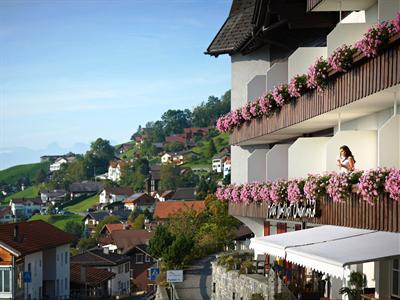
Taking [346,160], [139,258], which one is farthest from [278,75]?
[139,258]

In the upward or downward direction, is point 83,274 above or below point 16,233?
below

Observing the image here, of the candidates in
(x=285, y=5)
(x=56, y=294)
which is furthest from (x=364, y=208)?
(x=56, y=294)

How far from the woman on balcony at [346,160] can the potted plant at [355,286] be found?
2.43 meters

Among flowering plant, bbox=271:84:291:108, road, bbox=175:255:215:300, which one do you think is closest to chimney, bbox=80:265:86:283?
road, bbox=175:255:215:300

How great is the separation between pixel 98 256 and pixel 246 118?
6846 centimetres

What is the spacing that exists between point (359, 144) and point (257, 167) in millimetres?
12292

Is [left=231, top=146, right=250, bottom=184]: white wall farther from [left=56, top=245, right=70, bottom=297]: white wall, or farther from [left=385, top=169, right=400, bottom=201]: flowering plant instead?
[left=56, top=245, right=70, bottom=297]: white wall

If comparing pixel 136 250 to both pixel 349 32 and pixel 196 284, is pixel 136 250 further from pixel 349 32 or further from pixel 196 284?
pixel 349 32

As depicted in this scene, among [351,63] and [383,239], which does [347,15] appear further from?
[383,239]

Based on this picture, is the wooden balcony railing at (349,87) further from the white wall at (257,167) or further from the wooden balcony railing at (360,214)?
the white wall at (257,167)

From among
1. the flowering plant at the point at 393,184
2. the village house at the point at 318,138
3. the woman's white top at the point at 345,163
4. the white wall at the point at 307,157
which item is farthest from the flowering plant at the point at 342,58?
the white wall at the point at 307,157

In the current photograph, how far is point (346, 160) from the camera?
17.1 m

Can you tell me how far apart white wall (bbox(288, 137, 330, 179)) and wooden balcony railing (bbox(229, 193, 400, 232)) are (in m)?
2.64

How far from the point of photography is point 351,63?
53.7 feet
